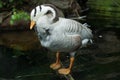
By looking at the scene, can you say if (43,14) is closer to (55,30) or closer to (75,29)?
(55,30)

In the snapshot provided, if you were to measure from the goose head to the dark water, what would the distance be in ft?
5.53

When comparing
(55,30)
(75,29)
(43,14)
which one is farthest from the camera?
(75,29)

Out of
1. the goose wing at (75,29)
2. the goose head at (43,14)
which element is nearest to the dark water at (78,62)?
the goose wing at (75,29)

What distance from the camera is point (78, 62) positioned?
8.16 metres

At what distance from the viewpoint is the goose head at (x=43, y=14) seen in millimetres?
4180

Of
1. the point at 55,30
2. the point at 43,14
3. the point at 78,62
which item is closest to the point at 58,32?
the point at 55,30

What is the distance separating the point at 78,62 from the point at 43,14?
407 centimetres

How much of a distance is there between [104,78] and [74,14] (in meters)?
9.37

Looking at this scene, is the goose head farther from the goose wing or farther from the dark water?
the dark water

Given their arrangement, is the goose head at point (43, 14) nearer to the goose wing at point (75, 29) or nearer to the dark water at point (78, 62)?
the goose wing at point (75, 29)

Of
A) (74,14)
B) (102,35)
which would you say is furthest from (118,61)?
(74,14)

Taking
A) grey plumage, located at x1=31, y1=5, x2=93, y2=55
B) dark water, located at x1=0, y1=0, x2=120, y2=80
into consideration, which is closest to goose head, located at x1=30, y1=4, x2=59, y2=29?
grey plumage, located at x1=31, y1=5, x2=93, y2=55

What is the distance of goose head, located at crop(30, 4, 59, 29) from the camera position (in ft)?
13.7

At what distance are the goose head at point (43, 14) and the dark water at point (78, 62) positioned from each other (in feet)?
5.53
